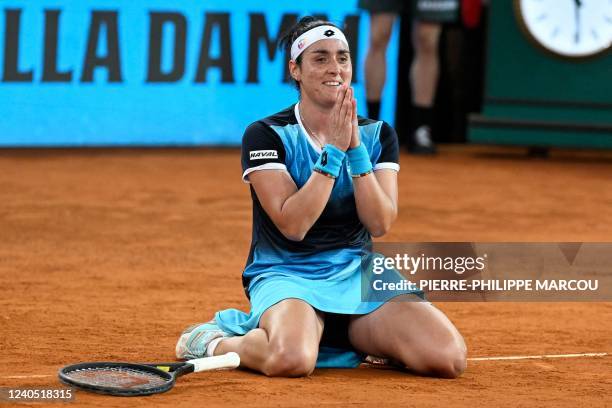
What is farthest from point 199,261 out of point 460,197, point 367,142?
point 460,197

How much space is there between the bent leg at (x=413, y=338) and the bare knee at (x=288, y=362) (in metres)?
0.29

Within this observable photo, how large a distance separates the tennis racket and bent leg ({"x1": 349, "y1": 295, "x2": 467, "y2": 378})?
53 centimetres

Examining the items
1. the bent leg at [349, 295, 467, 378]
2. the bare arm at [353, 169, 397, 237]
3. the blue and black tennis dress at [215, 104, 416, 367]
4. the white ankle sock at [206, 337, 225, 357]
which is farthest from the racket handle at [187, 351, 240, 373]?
the bare arm at [353, 169, 397, 237]

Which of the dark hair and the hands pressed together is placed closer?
the hands pressed together

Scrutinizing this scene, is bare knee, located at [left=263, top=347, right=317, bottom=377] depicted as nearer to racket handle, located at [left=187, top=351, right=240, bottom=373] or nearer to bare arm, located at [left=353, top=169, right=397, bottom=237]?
racket handle, located at [left=187, top=351, right=240, bottom=373]

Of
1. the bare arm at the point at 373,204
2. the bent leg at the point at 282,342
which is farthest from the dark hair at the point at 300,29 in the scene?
the bent leg at the point at 282,342

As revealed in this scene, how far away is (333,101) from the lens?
436 cm

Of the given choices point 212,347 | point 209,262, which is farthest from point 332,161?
point 209,262

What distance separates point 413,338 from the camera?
4.20 metres

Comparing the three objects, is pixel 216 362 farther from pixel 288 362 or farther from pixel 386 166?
pixel 386 166

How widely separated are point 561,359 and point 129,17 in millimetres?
6189

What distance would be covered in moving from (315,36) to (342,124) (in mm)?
387

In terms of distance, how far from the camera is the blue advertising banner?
384 inches

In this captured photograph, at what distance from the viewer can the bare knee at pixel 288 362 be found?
13.3 ft
